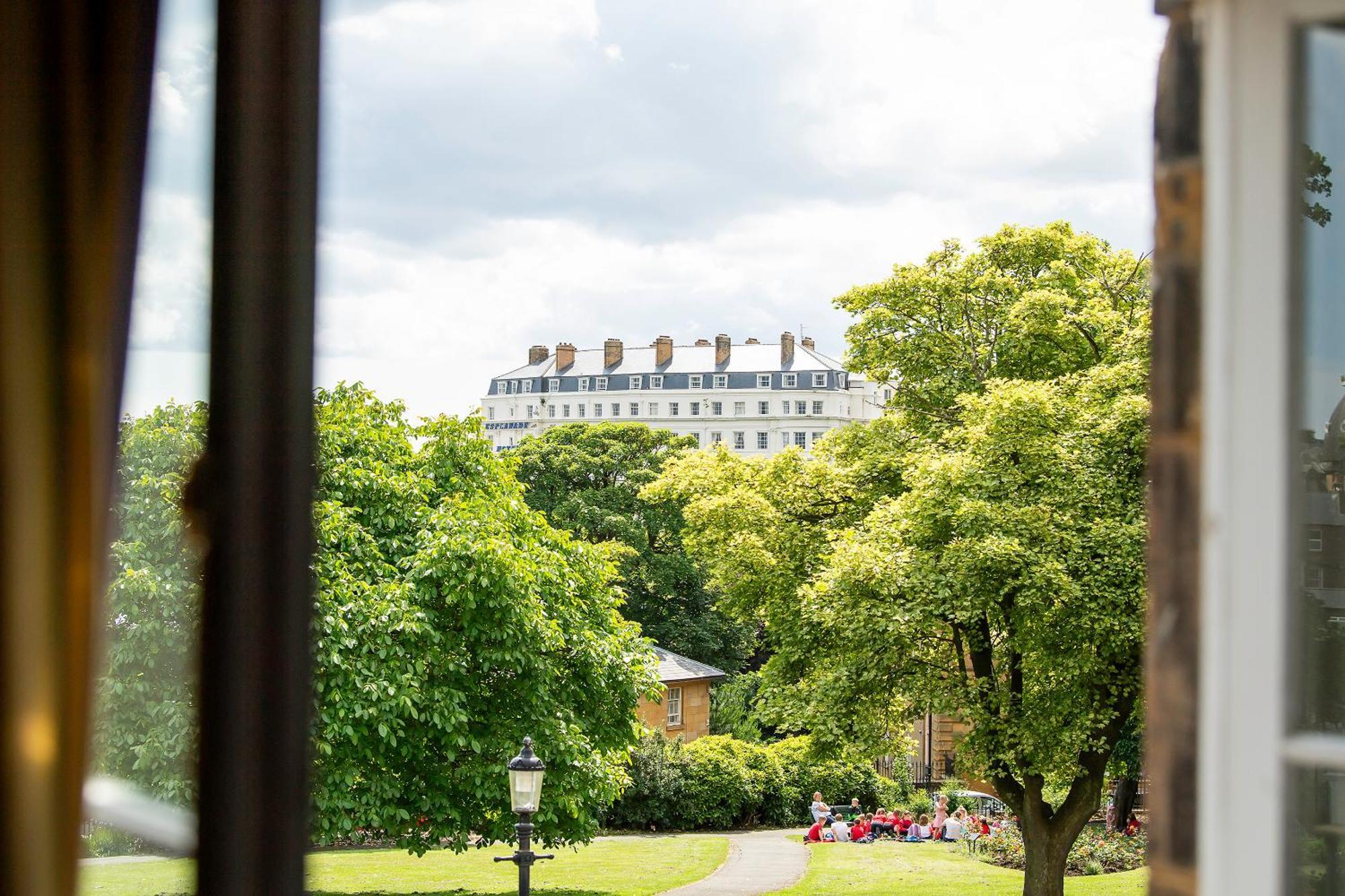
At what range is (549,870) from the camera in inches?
683

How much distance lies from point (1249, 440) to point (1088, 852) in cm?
1645

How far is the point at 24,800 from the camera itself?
68.4 inches

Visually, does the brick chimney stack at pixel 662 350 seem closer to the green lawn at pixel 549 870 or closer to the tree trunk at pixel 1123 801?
the green lawn at pixel 549 870

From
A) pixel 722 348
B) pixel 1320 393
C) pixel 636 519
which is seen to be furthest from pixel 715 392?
pixel 1320 393

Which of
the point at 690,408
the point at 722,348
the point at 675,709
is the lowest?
the point at 675,709

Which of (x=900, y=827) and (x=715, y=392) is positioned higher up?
(x=715, y=392)

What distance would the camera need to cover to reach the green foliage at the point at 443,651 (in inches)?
473

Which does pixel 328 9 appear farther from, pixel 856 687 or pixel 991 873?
pixel 991 873

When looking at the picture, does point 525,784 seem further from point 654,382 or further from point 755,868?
point 654,382

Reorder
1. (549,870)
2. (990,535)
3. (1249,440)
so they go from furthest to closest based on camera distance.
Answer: (549,870) → (990,535) → (1249,440)

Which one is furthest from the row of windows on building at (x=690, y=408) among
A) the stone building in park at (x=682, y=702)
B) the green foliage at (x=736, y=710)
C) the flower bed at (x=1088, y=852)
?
the flower bed at (x=1088, y=852)

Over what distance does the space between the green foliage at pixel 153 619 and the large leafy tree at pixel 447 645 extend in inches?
315

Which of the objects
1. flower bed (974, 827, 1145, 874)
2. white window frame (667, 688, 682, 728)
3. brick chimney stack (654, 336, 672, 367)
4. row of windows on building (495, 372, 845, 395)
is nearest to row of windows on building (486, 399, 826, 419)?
row of windows on building (495, 372, 845, 395)

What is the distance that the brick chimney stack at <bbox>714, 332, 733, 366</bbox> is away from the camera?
6194 cm
